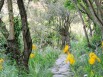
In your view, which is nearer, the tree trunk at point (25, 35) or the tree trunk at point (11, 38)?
the tree trunk at point (25, 35)

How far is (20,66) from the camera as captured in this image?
7.58m

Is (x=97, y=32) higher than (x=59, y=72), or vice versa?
(x=97, y=32)

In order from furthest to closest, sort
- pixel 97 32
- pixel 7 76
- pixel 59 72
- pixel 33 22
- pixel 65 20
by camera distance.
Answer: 1. pixel 65 20
2. pixel 33 22
3. pixel 97 32
4. pixel 59 72
5. pixel 7 76

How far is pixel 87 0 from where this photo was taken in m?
5.61

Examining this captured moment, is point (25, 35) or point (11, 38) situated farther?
point (11, 38)

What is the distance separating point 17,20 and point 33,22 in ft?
32.4

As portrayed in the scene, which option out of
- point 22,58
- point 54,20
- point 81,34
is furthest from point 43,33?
point 22,58

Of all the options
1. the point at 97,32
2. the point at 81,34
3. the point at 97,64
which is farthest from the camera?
the point at 81,34

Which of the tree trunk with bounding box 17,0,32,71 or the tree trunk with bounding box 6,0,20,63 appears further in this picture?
the tree trunk with bounding box 6,0,20,63

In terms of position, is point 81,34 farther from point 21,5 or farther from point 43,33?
point 21,5

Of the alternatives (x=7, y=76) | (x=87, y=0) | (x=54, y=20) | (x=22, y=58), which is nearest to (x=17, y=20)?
(x=22, y=58)

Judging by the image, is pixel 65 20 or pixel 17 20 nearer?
pixel 17 20

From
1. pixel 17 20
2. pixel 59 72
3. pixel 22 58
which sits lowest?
pixel 59 72

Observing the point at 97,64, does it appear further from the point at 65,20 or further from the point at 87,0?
the point at 65,20
